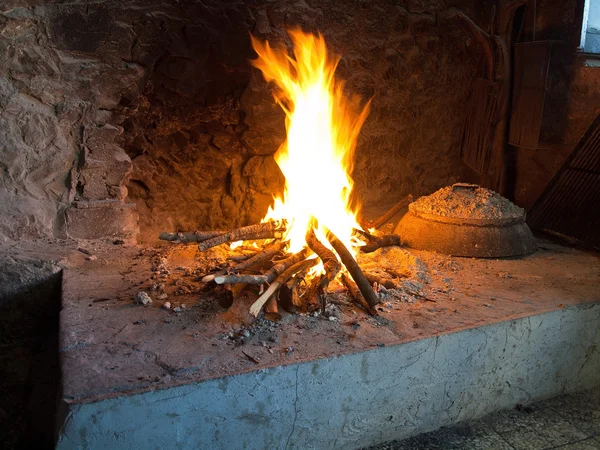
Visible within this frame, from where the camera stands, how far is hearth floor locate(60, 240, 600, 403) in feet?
6.92

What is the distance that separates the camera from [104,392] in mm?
1931

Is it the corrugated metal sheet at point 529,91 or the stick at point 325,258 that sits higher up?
the corrugated metal sheet at point 529,91

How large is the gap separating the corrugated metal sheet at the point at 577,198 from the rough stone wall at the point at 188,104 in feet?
3.56

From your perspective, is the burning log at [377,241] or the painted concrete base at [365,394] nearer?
the painted concrete base at [365,394]

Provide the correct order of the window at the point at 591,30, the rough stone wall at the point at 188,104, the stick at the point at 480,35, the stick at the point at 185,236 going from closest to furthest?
1. the stick at the point at 185,236
2. the rough stone wall at the point at 188,104
3. the window at the point at 591,30
4. the stick at the point at 480,35

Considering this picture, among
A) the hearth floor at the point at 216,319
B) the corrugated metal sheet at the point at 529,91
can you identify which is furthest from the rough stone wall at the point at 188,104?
the hearth floor at the point at 216,319

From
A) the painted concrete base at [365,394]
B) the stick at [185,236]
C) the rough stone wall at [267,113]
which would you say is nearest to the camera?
the painted concrete base at [365,394]

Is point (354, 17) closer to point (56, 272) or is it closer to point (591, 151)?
point (591, 151)

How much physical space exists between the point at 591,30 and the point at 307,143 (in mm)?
2414

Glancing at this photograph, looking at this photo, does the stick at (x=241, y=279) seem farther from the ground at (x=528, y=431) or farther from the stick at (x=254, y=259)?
the ground at (x=528, y=431)

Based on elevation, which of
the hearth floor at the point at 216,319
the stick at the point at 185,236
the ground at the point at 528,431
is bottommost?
the ground at the point at 528,431

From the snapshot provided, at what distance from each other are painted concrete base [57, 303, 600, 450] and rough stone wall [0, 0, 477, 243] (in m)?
2.05

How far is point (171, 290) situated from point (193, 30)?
1892 mm

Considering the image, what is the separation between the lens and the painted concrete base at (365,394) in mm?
1974
